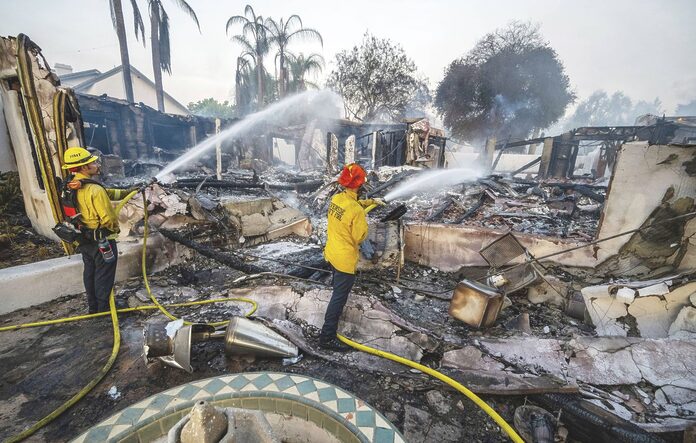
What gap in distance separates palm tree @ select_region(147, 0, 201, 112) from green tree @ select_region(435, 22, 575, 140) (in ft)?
82.7

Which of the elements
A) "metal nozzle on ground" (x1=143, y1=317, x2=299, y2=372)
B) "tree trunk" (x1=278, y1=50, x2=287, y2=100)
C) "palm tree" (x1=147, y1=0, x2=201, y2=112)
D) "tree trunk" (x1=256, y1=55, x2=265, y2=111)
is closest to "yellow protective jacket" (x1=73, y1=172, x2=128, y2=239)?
"metal nozzle on ground" (x1=143, y1=317, x2=299, y2=372)

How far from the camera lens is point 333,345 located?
3340 mm

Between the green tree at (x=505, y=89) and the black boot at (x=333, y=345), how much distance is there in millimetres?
31555

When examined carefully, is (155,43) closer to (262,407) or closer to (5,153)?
(5,153)

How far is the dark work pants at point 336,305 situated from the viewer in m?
3.36

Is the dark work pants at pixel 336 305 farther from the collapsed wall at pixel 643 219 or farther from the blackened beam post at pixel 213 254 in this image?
the collapsed wall at pixel 643 219

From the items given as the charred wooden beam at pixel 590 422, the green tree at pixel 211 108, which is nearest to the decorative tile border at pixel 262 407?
the charred wooden beam at pixel 590 422

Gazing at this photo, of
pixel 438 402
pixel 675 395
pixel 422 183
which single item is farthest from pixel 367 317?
pixel 422 183

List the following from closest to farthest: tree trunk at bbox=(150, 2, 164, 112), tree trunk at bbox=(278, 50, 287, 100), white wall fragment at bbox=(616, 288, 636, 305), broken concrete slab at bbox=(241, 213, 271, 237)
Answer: white wall fragment at bbox=(616, 288, 636, 305)
broken concrete slab at bbox=(241, 213, 271, 237)
tree trunk at bbox=(150, 2, 164, 112)
tree trunk at bbox=(278, 50, 287, 100)

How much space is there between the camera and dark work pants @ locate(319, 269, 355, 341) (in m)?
3.36

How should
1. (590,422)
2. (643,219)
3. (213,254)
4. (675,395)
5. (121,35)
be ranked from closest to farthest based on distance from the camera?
(590,422), (675,395), (643,219), (213,254), (121,35)

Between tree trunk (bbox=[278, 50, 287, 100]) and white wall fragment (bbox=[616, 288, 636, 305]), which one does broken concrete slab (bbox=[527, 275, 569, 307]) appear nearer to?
white wall fragment (bbox=[616, 288, 636, 305])

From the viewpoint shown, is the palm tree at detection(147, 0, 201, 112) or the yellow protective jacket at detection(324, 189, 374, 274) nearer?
the yellow protective jacket at detection(324, 189, 374, 274)

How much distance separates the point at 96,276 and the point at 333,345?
2967 mm
